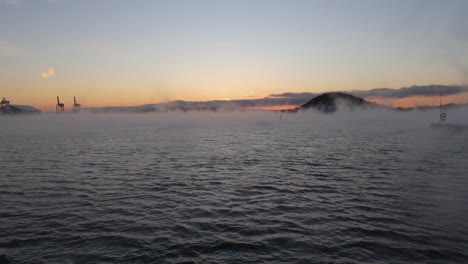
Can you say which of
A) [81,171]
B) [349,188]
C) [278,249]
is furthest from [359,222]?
[81,171]

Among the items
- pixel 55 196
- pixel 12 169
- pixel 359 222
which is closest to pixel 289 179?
pixel 359 222

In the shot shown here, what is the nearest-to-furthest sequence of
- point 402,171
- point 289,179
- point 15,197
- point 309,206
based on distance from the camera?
1. point 309,206
2. point 15,197
3. point 289,179
4. point 402,171

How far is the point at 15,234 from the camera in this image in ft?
56.3

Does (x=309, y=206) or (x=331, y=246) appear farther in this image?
(x=309, y=206)

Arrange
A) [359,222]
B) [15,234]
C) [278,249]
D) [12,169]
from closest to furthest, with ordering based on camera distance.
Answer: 1. [278,249]
2. [15,234]
3. [359,222]
4. [12,169]

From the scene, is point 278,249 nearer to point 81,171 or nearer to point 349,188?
point 349,188

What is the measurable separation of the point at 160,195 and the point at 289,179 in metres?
14.2

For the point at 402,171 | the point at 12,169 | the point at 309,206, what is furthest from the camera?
the point at 12,169

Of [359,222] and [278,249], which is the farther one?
[359,222]

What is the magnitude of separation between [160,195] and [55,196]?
360 inches

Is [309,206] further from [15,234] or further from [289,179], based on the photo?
[15,234]

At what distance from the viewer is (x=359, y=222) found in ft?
62.0

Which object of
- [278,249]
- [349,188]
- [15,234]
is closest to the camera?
[278,249]

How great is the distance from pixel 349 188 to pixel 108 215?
69.0ft
